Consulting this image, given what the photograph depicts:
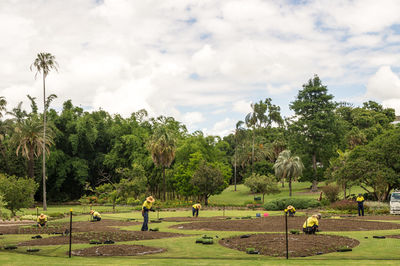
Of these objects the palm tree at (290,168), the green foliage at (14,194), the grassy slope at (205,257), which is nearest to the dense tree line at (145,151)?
the palm tree at (290,168)

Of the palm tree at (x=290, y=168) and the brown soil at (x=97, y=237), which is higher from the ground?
the palm tree at (x=290, y=168)

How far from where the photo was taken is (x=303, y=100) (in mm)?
71125

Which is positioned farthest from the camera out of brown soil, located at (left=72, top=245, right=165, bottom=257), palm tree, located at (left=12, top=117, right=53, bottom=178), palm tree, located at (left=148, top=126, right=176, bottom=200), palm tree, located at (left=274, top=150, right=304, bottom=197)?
palm tree, located at (left=274, top=150, right=304, bottom=197)

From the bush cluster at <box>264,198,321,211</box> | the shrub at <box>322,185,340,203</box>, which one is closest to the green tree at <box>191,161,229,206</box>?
the bush cluster at <box>264,198,321,211</box>

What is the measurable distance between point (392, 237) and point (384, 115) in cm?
7865

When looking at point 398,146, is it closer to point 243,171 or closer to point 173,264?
point 173,264

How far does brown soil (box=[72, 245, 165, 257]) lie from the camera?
51.2 feet

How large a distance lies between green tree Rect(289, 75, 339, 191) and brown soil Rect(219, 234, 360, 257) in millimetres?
49849

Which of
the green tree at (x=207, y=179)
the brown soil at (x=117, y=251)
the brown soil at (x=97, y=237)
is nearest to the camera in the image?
the brown soil at (x=117, y=251)

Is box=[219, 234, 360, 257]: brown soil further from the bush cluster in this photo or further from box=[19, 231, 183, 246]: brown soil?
the bush cluster

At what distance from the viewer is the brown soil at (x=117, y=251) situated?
15.6 meters

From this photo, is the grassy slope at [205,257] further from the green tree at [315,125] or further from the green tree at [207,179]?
the green tree at [315,125]

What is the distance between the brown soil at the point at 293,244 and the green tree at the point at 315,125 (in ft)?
164

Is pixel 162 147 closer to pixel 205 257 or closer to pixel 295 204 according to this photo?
pixel 295 204
